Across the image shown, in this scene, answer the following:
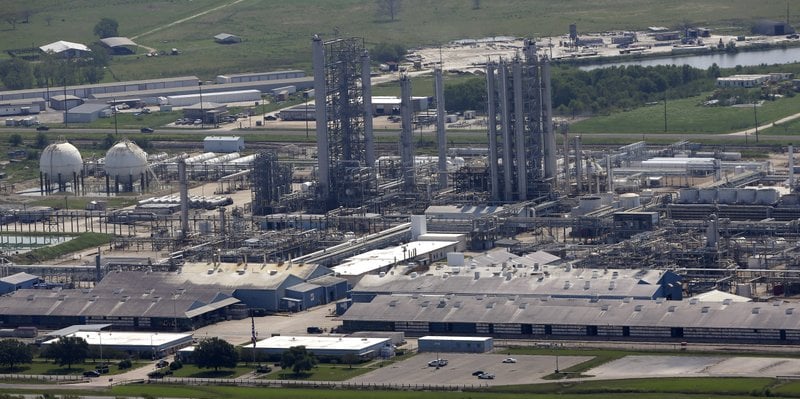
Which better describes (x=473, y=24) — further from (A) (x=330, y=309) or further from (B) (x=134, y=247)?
(A) (x=330, y=309)

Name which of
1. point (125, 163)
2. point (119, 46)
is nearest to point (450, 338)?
point (125, 163)

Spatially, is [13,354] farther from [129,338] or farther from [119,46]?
[119,46]

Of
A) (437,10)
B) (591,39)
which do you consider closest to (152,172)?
(591,39)

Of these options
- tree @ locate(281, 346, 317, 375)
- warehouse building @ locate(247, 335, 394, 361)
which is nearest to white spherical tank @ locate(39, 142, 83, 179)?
warehouse building @ locate(247, 335, 394, 361)

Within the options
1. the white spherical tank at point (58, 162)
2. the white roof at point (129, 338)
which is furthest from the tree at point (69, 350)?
the white spherical tank at point (58, 162)

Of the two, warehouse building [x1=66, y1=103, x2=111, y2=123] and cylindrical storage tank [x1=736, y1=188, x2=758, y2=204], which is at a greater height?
warehouse building [x1=66, y1=103, x2=111, y2=123]

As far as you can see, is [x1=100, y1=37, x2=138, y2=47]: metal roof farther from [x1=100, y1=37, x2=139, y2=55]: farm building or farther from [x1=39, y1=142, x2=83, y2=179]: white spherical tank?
[x1=39, y1=142, x2=83, y2=179]: white spherical tank
